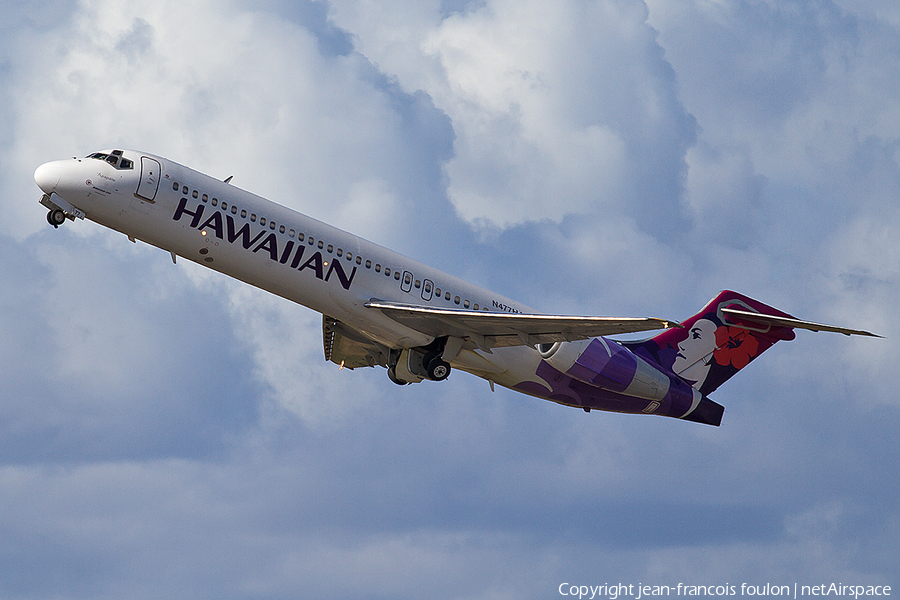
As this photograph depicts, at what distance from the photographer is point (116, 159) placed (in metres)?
33.3

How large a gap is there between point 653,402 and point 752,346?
5.71m

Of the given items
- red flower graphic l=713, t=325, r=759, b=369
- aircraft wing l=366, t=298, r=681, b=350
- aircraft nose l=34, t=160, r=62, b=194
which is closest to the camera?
aircraft nose l=34, t=160, r=62, b=194

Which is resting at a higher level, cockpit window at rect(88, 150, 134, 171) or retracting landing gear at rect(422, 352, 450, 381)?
cockpit window at rect(88, 150, 134, 171)

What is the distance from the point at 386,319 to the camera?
36.1m

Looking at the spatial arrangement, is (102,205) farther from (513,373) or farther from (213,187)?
(513,373)

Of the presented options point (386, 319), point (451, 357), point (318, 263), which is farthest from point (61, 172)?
point (451, 357)

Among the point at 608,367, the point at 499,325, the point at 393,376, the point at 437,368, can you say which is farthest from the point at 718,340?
the point at 393,376

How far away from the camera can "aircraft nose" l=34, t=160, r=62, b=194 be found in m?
32.4

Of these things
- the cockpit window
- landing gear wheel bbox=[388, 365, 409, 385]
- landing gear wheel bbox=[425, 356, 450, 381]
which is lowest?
landing gear wheel bbox=[425, 356, 450, 381]

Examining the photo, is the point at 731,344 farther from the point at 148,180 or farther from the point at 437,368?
the point at 148,180

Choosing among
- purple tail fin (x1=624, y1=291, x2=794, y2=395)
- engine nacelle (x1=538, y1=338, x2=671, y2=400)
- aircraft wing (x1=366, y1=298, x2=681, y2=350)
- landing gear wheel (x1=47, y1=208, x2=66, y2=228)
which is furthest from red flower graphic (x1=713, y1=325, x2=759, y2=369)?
landing gear wheel (x1=47, y1=208, x2=66, y2=228)

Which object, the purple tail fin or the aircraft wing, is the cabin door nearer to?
the aircraft wing

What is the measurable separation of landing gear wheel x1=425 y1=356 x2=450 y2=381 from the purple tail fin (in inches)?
394

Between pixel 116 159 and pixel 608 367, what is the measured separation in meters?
19.2
